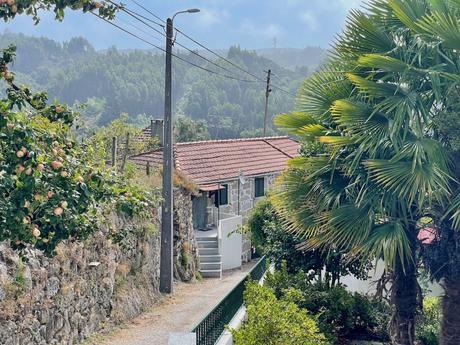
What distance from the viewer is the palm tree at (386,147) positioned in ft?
27.5

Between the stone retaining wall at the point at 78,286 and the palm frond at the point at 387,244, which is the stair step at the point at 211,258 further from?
the palm frond at the point at 387,244

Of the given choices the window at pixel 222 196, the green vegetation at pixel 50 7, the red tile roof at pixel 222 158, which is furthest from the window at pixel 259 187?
the green vegetation at pixel 50 7

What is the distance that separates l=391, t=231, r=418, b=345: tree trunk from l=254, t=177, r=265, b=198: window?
20.2 metres

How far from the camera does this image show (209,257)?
2264 cm

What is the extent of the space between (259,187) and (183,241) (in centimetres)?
1085

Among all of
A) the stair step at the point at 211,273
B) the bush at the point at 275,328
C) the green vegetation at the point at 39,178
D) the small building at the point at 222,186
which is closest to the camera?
the green vegetation at the point at 39,178

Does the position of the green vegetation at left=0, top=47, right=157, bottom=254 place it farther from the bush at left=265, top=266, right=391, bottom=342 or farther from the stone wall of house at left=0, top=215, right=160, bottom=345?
the bush at left=265, top=266, right=391, bottom=342

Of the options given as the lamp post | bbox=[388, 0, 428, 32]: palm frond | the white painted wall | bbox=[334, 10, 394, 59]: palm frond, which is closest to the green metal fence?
bbox=[334, 10, 394, 59]: palm frond

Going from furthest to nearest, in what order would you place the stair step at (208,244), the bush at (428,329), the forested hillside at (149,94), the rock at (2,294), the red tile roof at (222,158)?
the forested hillside at (149,94)
the red tile roof at (222,158)
the stair step at (208,244)
the bush at (428,329)
the rock at (2,294)

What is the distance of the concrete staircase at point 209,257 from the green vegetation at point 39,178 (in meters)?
16.4

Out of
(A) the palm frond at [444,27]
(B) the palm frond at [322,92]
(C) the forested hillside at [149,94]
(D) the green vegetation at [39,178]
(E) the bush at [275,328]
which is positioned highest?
(C) the forested hillside at [149,94]

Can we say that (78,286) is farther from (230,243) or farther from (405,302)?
(230,243)

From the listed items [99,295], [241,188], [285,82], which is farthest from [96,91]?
[99,295]

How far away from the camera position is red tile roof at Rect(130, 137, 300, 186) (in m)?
25.8
